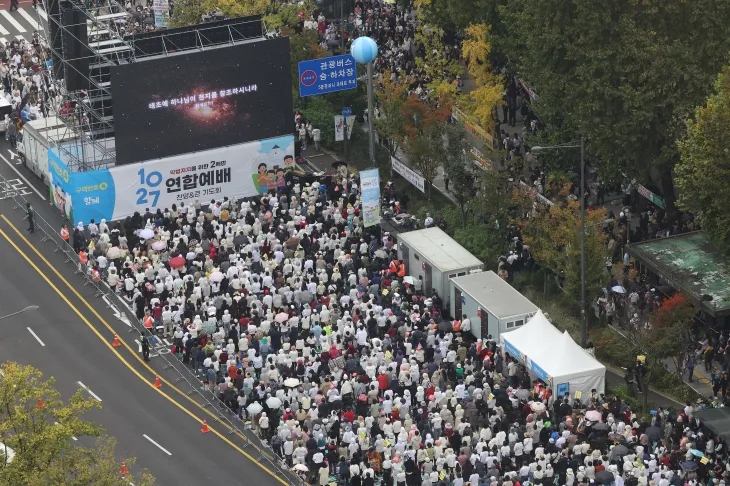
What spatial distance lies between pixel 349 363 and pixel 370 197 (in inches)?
447

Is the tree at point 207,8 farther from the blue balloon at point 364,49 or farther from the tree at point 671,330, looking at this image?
the tree at point 671,330

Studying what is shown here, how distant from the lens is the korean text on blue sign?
6906cm

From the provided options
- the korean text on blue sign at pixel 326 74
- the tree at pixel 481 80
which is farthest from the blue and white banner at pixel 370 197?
the tree at pixel 481 80

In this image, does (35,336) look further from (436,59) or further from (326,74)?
(436,59)

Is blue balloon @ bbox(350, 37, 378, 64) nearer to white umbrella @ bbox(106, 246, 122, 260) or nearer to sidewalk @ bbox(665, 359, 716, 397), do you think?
white umbrella @ bbox(106, 246, 122, 260)

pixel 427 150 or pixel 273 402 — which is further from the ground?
pixel 427 150

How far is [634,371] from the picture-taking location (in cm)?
5303

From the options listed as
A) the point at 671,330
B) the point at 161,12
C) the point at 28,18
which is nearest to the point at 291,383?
the point at 671,330

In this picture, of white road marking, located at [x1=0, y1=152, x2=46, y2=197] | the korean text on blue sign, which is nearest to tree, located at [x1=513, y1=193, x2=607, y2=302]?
the korean text on blue sign

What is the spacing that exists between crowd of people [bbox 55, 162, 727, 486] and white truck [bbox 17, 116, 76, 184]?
15.1ft

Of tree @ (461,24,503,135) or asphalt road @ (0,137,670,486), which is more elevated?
tree @ (461,24,503,135)

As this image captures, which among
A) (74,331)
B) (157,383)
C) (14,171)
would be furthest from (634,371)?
(14,171)

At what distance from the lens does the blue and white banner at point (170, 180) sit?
215 ft

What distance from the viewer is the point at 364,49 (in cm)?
6800
